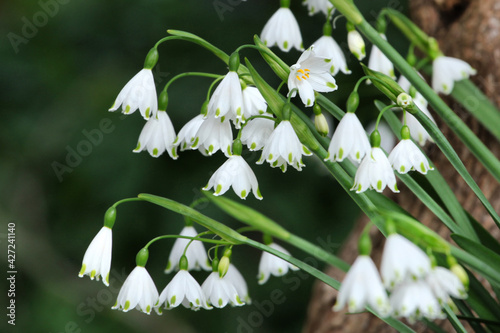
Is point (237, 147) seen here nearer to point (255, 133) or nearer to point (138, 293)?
point (255, 133)

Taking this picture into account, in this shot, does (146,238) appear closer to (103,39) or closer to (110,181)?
(110,181)

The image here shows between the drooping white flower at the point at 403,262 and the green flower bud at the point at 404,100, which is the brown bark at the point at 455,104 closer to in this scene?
the green flower bud at the point at 404,100

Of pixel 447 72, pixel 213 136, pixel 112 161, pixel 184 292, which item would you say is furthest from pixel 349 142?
pixel 112 161

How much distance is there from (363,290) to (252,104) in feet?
0.92

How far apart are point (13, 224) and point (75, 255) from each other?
0.67 feet

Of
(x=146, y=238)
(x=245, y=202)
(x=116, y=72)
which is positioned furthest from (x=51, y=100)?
(x=245, y=202)

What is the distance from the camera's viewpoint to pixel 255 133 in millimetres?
700

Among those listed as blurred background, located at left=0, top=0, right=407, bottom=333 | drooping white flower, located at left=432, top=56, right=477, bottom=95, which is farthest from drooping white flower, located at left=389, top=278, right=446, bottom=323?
blurred background, located at left=0, top=0, right=407, bottom=333

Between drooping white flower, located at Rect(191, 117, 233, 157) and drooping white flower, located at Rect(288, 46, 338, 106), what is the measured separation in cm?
9

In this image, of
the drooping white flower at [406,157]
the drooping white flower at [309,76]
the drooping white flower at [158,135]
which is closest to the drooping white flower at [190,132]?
the drooping white flower at [158,135]

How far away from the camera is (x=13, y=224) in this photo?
175 centimetres

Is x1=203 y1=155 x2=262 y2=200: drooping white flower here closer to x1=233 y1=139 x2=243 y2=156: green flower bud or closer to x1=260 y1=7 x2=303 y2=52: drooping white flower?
x1=233 y1=139 x2=243 y2=156: green flower bud

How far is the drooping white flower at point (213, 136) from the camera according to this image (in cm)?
67

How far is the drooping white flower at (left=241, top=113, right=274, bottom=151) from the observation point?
2.29ft
